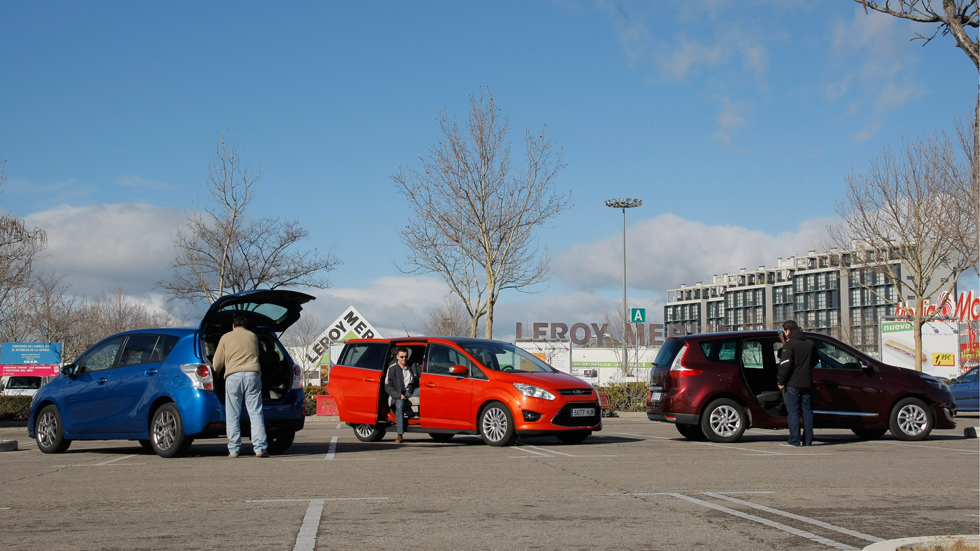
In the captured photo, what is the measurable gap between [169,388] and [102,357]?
5.63 feet

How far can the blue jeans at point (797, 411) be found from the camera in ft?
43.9

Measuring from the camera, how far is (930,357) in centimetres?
4709

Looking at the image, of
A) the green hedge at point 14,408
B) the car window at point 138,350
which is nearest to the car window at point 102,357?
the car window at point 138,350

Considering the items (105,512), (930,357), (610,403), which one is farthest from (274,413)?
(930,357)

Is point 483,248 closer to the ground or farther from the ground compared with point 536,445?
farther from the ground

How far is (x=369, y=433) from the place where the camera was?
50.2 feet

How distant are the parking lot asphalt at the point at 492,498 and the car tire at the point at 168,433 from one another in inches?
6.4

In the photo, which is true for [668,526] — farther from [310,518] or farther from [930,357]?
[930,357]

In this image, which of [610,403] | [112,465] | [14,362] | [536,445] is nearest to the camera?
[112,465]

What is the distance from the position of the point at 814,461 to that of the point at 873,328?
122m

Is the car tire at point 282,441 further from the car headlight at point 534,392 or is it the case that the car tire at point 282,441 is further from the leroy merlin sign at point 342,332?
the leroy merlin sign at point 342,332

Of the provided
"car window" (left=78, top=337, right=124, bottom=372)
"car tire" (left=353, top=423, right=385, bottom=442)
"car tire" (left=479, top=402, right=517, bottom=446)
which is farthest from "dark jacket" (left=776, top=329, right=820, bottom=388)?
"car window" (left=78, top=337, right=124, bottom=372)

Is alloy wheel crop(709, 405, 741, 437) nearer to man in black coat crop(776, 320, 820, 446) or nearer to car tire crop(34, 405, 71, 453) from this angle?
man in black coat crop(776, 320, 820, 446)

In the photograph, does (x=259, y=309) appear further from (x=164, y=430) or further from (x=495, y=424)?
(x=495, y=424)
